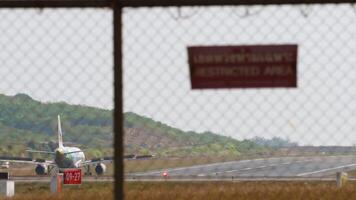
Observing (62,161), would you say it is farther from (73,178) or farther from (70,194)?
(70,194)

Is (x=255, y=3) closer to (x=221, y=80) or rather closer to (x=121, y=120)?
(x=221, y=80)

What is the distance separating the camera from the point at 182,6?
220 inches

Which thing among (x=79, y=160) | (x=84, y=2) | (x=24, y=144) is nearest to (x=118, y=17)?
(x=84, y=2)

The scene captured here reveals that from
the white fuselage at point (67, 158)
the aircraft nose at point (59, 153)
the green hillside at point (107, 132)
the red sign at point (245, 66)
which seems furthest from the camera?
the white fuselage at point (67, 158)

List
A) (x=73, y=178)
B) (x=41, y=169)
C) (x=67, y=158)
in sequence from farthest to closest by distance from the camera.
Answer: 1. (x=41, y=169)
2. (x=67, y=158)
3. (x=73, y=178)

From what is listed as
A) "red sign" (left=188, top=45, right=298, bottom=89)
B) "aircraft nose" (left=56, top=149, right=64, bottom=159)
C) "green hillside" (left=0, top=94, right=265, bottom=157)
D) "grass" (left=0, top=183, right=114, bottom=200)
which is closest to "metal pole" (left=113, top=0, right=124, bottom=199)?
"green hillside" (left=0, top=94, right=265, bottom=157)

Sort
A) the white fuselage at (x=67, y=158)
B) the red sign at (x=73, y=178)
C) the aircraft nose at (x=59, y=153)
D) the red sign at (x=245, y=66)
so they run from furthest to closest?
the white fuselage at (x=67, y=158), the aircraft nose at (x=59, y=153), the red sign at (x=73, y=178), the red sign at (x=245, y=66)

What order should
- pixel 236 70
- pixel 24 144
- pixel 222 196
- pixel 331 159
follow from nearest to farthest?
pixel 236 70, pixel 222 196, pixel 331 159, pixel 24 144

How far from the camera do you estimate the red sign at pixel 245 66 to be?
528cm

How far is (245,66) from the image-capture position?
5.29m

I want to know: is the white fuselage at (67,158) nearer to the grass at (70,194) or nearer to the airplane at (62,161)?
the airplane at (62,161)

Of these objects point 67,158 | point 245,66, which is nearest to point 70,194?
point 245,66

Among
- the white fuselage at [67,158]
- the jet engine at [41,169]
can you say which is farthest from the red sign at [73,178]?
the jet engine at [41,169]

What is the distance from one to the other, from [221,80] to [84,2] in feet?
3.98
